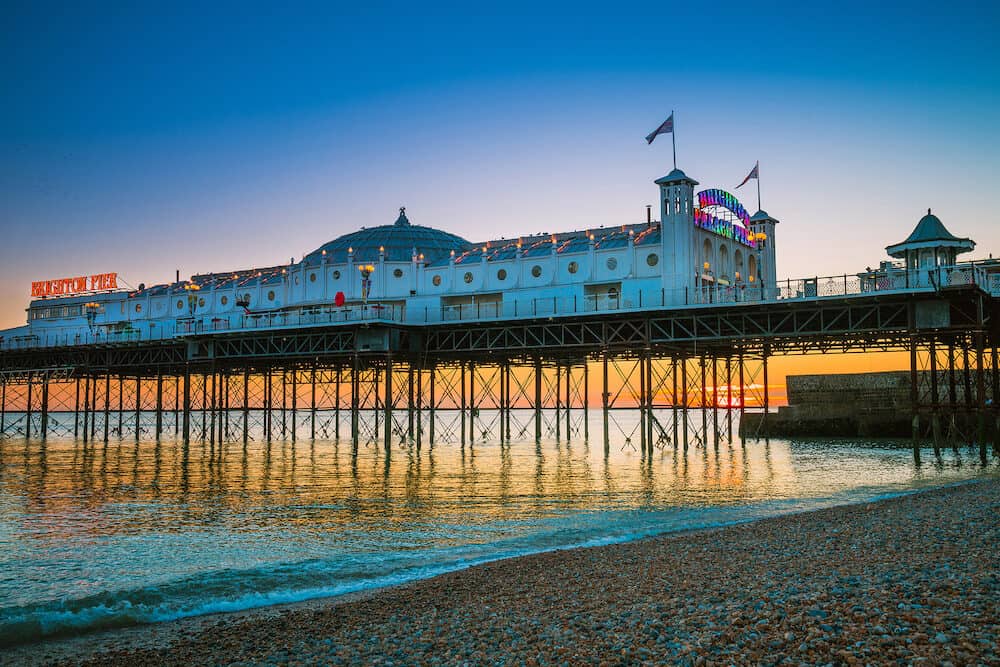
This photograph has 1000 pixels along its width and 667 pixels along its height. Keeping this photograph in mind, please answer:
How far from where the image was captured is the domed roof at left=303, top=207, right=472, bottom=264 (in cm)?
6397

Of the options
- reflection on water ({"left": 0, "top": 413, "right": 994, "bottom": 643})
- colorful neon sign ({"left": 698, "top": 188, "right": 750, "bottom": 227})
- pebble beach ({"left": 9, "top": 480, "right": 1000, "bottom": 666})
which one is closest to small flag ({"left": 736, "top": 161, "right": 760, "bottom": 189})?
colorful neon sign ({"left": 698, "top": 188, "right": 750, "bottom": 227})

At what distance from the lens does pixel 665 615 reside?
11.5 metres

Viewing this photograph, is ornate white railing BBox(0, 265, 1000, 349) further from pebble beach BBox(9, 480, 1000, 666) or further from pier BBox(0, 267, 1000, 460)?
pebble beach BBox(9, 480, 1000, 666)

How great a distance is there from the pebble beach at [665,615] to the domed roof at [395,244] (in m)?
48.1

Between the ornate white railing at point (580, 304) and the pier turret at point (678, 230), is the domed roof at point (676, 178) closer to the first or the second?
the pier turret at point (678, 230)

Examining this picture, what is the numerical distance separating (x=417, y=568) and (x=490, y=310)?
37.6 metres

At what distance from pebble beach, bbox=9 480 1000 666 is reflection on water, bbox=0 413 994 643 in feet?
7.72

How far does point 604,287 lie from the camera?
5338cm

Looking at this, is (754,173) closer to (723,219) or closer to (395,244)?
(723,219)

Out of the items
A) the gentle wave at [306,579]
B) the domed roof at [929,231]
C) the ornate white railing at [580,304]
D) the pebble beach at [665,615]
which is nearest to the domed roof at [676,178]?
the ornate white railing at [580,304]

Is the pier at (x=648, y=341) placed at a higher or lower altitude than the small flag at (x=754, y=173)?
lower

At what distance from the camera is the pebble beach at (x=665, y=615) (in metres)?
9.60

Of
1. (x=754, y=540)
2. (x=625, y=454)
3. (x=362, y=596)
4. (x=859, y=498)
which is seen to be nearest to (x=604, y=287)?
(x=625, y=454)

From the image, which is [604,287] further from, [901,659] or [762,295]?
[901,659]
